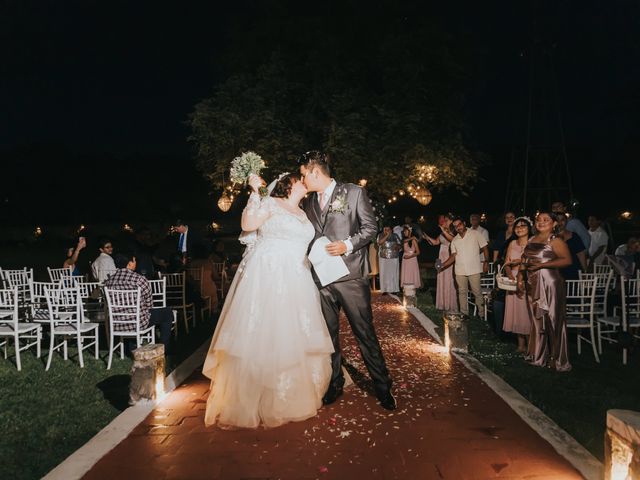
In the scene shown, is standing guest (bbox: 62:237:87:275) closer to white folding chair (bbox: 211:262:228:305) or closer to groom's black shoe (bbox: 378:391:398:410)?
white folding chair (bbox: 211:262:228:305)

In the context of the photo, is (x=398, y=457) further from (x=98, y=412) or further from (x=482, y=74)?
(x=482, y=74)

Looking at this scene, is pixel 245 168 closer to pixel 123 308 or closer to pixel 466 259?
pixel 123 308

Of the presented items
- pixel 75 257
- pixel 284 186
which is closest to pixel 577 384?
pixel 284 186

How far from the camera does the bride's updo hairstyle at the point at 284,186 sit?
4184 millimetres

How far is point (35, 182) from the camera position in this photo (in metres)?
Answer: 47.8

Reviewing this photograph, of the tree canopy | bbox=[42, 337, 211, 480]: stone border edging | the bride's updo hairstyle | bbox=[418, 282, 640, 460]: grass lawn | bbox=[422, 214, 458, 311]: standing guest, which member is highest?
the tree canopy

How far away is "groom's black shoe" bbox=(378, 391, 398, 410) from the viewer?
4.20 metres

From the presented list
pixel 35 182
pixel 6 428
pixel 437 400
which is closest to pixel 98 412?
pixel 6 428

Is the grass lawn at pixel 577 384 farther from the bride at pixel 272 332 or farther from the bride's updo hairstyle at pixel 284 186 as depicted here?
the bride's updo hairstyle at pixel 284 186

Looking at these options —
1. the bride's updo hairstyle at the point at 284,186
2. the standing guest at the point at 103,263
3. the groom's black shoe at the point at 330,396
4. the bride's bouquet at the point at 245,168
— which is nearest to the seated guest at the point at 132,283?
the standing guest at the point at 103,263

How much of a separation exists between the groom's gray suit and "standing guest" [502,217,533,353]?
3022 millimetres

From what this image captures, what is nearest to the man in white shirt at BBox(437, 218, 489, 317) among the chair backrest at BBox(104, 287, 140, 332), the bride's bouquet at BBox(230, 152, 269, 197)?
the bride's bouquet at BBox(230, 152, 269, 197)

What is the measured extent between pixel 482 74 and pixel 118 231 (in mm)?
39356

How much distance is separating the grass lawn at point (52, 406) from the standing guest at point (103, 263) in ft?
4.91
